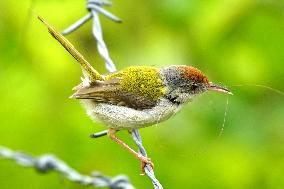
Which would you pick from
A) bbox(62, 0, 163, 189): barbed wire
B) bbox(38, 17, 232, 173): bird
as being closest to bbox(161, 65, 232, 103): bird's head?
bbox(38, 17, 232, 173): bird

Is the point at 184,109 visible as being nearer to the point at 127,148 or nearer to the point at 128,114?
the point at 127,148

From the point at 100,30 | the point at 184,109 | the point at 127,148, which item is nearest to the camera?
the point at 100,30

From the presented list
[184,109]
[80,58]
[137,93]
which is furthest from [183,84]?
[80,58]

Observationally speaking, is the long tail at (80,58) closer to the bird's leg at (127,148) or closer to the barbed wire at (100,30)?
the barbed wire at (100,30)

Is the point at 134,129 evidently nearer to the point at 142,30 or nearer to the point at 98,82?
the point at 98,82

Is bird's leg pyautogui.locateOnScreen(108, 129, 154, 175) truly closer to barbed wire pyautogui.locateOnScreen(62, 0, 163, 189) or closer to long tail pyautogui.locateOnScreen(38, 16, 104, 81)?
barbed wire pyautogui.locateOnScreen(62, 0, 163, 189)

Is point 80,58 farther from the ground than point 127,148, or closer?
farther from the ground

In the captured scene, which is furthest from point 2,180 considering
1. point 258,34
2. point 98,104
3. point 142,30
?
point 258,34
